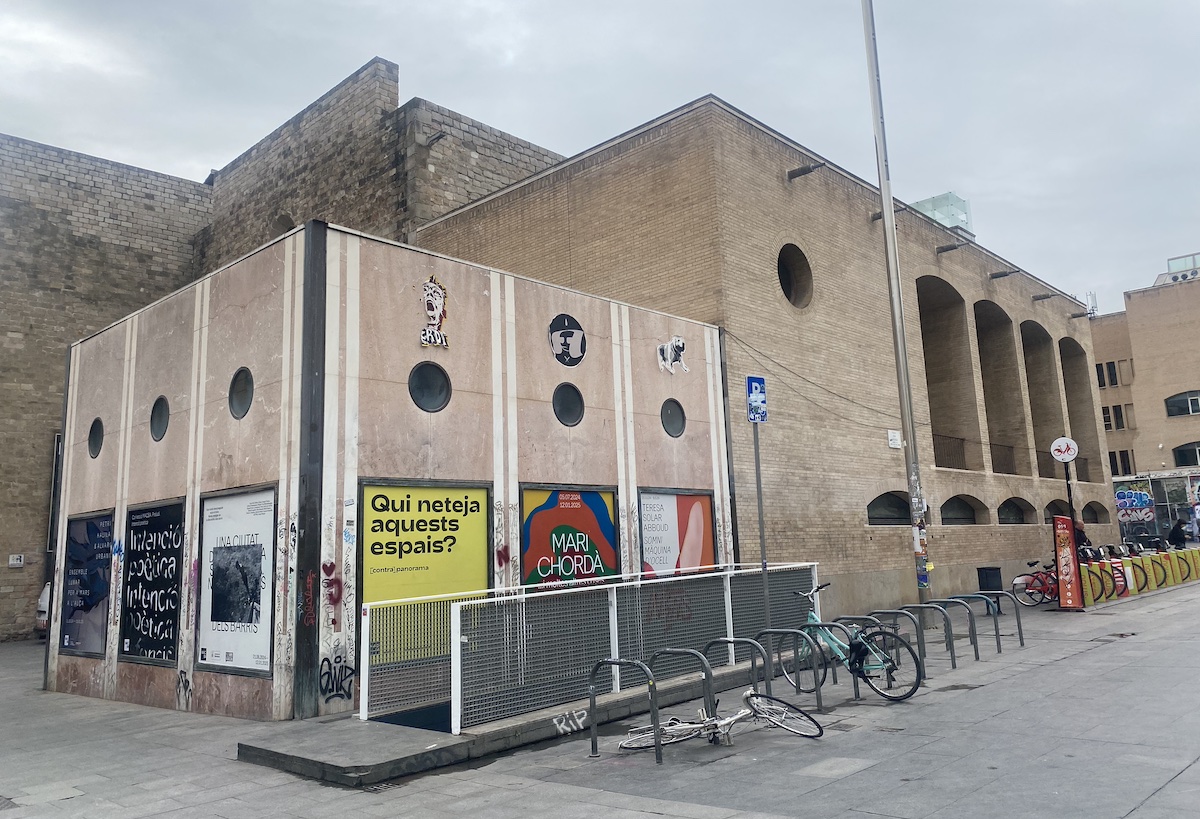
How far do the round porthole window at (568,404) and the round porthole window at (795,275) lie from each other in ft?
23.7

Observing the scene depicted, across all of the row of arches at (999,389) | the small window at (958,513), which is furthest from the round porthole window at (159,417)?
the row of arches at (999,389)

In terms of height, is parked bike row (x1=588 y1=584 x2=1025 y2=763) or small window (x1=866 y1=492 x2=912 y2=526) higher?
small window (x1=866 y1=492 x2=912 y2=526)

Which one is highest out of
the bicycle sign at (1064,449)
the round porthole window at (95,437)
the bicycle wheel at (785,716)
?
the round porthole window at (95,437)

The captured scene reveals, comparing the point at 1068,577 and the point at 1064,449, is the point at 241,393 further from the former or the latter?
the point at 1064,449

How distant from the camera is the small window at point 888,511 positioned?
19.4 metres

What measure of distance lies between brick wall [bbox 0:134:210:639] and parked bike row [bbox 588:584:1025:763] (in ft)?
69.5

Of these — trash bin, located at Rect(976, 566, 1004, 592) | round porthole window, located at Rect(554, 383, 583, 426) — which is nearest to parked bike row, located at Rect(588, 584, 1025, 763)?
round porthole window, located at Rect(554, 383, 583, 426)

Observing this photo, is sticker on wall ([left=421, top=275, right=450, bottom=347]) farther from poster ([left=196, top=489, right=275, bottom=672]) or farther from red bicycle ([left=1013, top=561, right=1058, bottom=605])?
red bicycle ([left=1013, top=561, right=1058, bottom=605])

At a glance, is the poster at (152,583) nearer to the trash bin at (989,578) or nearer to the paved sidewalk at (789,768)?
the paved sidewalk at (789,768)

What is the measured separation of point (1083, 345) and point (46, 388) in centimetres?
3619

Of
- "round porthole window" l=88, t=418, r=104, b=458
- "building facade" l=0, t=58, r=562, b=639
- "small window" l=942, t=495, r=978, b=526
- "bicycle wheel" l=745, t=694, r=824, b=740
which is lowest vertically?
"bicycle wheel" l=745, t=694, r=824, b=740

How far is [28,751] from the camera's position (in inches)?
360

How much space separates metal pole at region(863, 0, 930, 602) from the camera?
1488 centimetres

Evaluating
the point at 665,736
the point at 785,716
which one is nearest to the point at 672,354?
the point at 785,716
